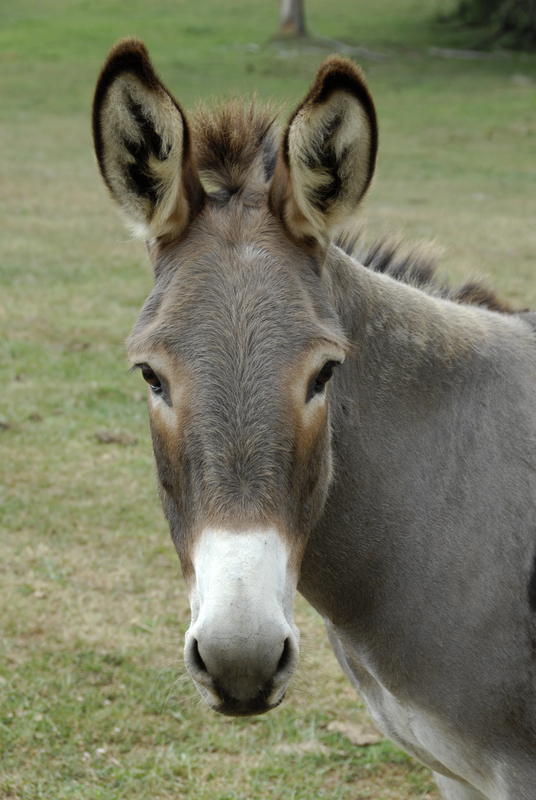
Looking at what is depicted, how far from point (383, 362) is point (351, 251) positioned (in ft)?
2.31

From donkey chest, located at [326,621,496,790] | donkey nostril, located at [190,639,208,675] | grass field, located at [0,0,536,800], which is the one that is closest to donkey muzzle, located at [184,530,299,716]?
donkey nostril, located at [190,639,208,675]

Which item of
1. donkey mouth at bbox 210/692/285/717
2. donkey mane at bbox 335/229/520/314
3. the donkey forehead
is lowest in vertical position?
donkey mouth at bbox 210/692/285/717

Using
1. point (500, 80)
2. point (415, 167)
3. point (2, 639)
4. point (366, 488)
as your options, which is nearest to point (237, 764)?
point (2, 639)

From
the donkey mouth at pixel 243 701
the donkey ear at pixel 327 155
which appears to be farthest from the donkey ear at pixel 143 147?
the donkey mouth at pixel 243 701

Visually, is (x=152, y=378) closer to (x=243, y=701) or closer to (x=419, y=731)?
(x=243, y=701)

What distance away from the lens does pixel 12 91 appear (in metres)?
28.7

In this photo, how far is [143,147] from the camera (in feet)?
8.71

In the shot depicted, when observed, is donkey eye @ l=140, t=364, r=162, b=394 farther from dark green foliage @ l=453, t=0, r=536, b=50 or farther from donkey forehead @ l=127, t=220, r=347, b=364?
dark green foliage @ l=453, t=0, r=536, b=50

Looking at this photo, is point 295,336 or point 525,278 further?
point 525,278

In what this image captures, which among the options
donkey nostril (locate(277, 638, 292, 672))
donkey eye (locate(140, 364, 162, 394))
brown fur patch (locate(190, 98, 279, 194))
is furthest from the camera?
brown fur patch (locate(190, 98, 279, 194))

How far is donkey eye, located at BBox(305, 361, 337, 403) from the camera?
238 cm

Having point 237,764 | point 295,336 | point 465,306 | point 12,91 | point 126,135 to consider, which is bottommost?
point 12,91

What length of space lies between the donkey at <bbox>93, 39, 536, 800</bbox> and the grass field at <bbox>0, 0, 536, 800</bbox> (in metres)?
0.46

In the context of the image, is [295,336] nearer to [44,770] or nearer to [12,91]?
[44,770]
